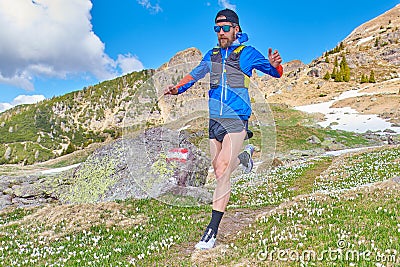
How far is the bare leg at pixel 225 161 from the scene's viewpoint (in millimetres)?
7926

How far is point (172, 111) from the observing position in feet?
38.7

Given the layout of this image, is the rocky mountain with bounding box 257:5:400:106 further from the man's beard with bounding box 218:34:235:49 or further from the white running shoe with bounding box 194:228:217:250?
the white running shoe with bounding box 194:228:217:250

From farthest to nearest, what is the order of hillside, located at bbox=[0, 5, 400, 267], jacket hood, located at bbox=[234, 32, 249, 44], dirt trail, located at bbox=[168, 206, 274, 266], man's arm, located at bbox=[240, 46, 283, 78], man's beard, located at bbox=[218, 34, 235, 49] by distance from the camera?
jacket hood, located at bbox=[234, 32, 249, 44], man's beard, located at bbox=[218, 34, 235, 49], man's arm, located at bbox=[240, 46, 283, 78], dirt trail, located at bbox=[168, 206, 274, 266], hillside, located at bbox=[0, 5, 400, 267]

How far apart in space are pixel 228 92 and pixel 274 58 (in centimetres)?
140

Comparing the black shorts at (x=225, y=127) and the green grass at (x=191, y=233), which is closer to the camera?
the green grass at (x=191, y=233)

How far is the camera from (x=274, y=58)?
8.03 metres

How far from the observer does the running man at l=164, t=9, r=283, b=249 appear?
25.8ft

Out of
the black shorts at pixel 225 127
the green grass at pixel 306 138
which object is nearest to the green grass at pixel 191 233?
the black shorts at pixel 225 127

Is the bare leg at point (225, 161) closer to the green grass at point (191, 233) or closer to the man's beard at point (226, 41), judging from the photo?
the green grass at point (191, 233)

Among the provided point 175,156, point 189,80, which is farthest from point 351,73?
point 189,80

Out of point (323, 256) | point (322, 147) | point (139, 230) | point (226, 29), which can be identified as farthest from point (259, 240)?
point (322, 147)

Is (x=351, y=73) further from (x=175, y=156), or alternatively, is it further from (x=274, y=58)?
(x=274, y=58)

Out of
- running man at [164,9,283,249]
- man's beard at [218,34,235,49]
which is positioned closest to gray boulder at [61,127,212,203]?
running man at [164,9,283,249]

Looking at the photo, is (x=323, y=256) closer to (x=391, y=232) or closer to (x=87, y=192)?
(x=391, y=232)
